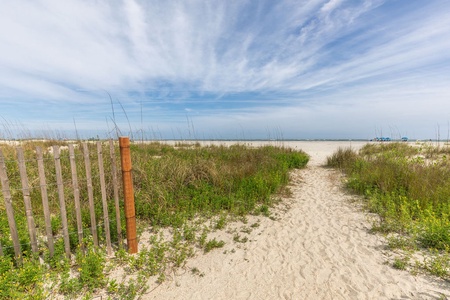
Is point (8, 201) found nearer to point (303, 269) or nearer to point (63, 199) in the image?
point (63, 199)

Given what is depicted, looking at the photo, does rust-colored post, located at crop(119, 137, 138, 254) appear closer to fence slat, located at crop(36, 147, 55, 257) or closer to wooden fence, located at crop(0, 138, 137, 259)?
wooden fence, located at crop(0, 138, 137, 259)

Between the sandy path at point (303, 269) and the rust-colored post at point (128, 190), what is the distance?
0.92 metres

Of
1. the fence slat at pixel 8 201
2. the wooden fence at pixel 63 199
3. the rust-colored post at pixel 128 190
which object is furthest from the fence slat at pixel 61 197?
the rust-colored post at pixel 128 190

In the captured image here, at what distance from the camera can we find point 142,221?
4.43 m

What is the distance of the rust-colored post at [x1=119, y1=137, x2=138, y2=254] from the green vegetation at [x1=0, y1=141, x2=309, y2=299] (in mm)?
203

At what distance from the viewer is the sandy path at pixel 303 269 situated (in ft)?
8.62

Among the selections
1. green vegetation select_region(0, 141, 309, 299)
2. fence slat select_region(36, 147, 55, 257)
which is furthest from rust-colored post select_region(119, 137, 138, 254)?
fence slat select_region(36, 147, 55, 257)

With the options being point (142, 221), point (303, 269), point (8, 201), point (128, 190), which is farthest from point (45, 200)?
point (303, 269)

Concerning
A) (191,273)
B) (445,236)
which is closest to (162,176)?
(191,273)

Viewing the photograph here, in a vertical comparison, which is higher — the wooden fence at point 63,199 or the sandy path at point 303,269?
the wooden fence at point 63,199

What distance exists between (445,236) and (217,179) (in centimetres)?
505

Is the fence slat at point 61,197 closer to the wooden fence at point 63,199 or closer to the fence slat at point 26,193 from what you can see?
the wooden fence at point 63,199

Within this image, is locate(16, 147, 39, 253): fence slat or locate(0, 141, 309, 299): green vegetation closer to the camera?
locate(16, 147, 39, 253): fence slat

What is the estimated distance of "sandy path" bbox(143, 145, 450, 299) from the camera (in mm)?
2627
